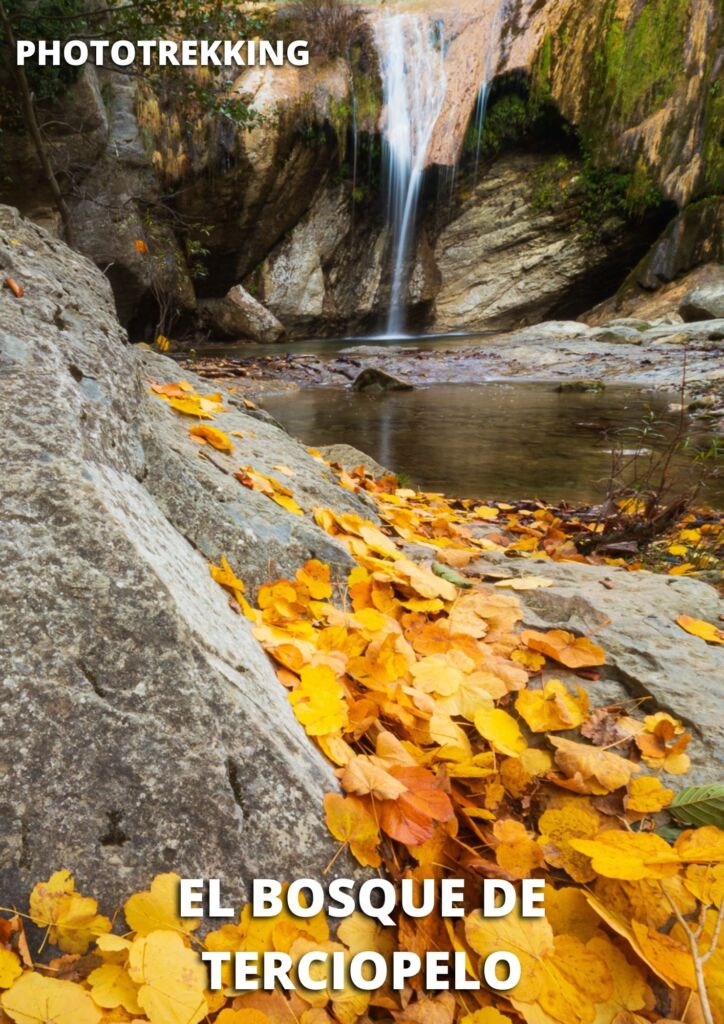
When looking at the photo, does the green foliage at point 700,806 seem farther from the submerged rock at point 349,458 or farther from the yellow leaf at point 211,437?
the submerged rock at point 349,458

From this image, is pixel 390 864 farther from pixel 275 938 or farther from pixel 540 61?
pixel 540 61

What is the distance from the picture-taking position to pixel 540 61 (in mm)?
16562

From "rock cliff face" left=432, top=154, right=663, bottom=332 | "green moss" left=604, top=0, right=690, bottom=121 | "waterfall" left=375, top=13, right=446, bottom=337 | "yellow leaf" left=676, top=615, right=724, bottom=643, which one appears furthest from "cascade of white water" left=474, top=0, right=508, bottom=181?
"yellow leaf" left=676, top=615, right=724, bottom=643

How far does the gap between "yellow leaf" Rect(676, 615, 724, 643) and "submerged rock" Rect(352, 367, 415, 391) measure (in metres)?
8.05

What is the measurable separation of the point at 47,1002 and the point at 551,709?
796 mm

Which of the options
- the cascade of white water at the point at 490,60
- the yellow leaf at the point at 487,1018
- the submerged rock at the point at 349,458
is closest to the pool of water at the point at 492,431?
the submerged rock at the point at 349,458

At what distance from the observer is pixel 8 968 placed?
546mm

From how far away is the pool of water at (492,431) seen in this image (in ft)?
14.8

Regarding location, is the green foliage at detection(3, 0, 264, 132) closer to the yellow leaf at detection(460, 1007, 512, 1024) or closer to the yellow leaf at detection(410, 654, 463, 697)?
the yellow leaf at detection(410, 654, 463, 697)

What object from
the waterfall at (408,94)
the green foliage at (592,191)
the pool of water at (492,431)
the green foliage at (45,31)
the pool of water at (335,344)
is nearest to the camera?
the pool of water at (492,431)

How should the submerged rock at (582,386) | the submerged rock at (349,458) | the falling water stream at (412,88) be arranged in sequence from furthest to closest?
1. the falling water stream at (412,88)
2. the submerged rock at (582,386)
3. the submerged rock at (349,458)

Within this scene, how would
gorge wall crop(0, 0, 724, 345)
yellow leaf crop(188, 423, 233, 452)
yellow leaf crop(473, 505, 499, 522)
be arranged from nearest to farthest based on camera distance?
yellow leaf crop(188, 423, 233, 452) < yellow leaf crop(473, 505, 499, 522) < gorge wall crop(0, 0, 724, 345)

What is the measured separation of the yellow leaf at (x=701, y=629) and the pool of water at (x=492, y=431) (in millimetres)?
1636

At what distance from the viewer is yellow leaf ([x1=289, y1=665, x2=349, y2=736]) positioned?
89 centimetres
